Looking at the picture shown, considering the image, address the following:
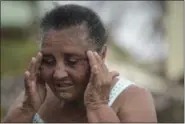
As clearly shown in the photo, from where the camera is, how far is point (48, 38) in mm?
2336

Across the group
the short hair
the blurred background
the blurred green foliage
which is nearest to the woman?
the short hair

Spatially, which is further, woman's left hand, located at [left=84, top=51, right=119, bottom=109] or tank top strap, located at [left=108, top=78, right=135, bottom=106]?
tank top strap, located at [left=108, top=78, right=135, bottom=106]

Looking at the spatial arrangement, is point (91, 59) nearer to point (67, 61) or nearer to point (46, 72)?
point (67, 61)

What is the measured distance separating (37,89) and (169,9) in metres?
6.57

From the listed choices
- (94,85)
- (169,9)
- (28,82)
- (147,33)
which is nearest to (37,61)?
(28,82)

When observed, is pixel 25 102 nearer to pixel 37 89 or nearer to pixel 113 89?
pixel 37 89

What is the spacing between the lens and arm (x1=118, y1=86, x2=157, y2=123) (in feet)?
7.68

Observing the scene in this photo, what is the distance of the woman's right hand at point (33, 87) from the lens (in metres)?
2.37

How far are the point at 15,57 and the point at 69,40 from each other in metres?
5.18

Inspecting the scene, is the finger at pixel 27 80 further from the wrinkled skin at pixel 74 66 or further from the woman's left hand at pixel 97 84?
the woman's left hand at pixel 97 84

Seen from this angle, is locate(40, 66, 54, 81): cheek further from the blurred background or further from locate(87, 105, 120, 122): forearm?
the blurred background

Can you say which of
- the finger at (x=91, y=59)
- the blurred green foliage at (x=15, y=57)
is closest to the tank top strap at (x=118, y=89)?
the finger at (x=91, y=59)

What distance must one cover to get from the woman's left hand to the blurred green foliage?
177 inches

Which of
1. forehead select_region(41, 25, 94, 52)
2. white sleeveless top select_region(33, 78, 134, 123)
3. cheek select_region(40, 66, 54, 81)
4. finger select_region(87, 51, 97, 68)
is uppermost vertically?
forehead select_region(41, 25, 94, 52)
